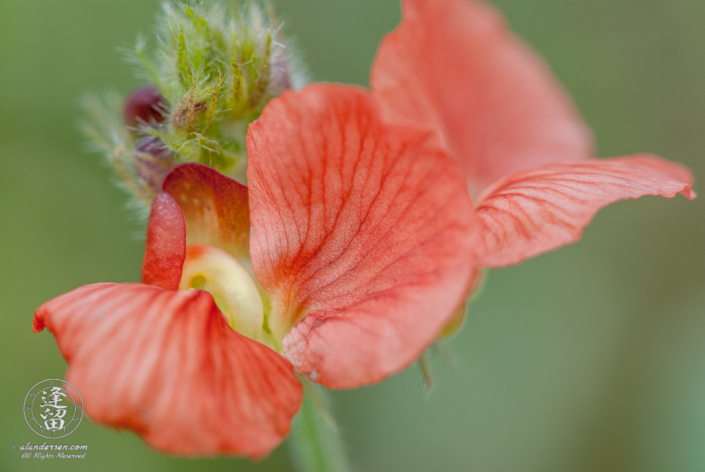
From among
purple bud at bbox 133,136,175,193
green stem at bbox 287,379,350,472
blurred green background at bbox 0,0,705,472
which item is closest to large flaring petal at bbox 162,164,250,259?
purple bud at bbox 133,136,175,193

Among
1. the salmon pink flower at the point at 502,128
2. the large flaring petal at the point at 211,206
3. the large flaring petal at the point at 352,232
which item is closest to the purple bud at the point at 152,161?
the large flaring petal at the point at 211,206

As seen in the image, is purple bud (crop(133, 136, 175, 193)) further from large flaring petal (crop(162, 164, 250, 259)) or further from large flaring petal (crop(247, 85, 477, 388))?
large flaring petal (crop(247, 85, 477, 388))

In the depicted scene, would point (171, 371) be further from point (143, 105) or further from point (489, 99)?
point (489, 99)

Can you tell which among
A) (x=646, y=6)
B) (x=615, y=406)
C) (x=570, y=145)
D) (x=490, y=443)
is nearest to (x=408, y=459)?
(x=490, y=443)

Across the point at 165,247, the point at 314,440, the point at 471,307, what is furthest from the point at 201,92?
the point at 471,307

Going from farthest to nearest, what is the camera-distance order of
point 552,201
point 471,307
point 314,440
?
point 471,307, point 314,440, point 552,201

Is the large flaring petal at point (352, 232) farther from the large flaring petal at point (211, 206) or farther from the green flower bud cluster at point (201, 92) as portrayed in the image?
the green flower bud cluster at point (201, 92)

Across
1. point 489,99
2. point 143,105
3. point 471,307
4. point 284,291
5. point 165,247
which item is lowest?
point 471,307
